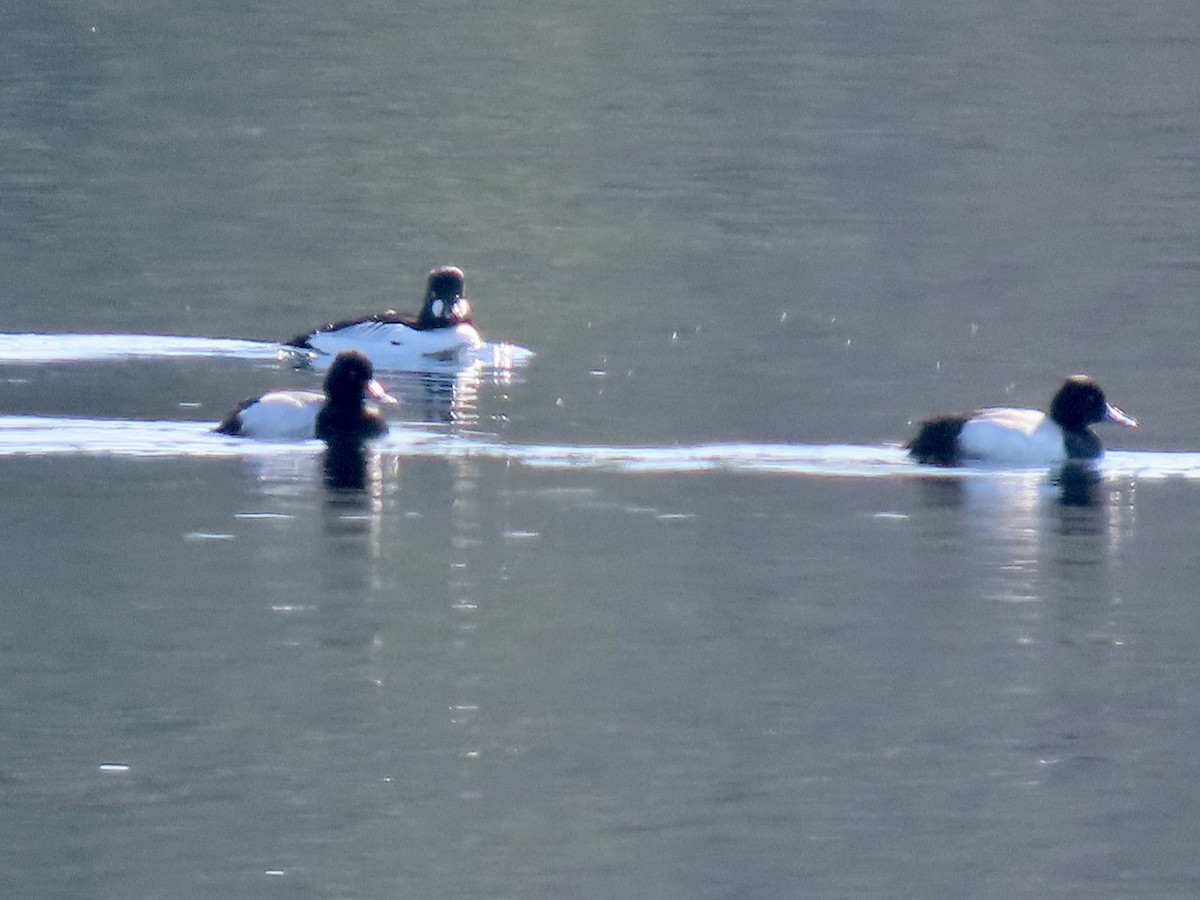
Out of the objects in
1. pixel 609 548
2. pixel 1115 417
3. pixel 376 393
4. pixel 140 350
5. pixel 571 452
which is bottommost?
pixel 609 548

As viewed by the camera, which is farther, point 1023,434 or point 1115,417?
point 1115,417

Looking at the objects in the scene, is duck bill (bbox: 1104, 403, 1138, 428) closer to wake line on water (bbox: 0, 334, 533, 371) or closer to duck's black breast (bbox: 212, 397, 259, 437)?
duck's black breast (bbox: 212, 397, 259, 437)

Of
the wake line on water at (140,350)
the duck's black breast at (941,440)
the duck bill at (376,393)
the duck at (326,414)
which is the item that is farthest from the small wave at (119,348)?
the duck's black breast at (941,440)

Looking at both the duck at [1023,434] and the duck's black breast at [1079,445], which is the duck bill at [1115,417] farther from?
the duck's black breast at [1079,445]

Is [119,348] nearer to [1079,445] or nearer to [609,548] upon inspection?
[1079,445]

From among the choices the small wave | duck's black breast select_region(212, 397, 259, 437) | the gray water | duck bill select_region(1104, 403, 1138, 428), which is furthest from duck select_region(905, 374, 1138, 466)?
the small wave

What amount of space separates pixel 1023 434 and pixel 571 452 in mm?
2600

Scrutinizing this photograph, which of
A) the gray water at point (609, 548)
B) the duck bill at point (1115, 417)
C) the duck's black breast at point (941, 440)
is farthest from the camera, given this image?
the duck bill at point (1115, 417)

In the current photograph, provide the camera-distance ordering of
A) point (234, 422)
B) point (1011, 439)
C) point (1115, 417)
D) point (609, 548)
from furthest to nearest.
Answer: point (234, 422)
point (1115, 417)
point (1011, 439)
point (609, 548)

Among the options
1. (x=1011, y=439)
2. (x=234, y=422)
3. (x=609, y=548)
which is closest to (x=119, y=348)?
(x=234, y=422)

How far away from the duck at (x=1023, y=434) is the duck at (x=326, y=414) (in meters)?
3.29

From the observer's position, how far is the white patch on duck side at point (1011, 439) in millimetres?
16031

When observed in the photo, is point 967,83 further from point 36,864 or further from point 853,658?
point 36,864

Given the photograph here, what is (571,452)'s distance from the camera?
1661 centimetres
